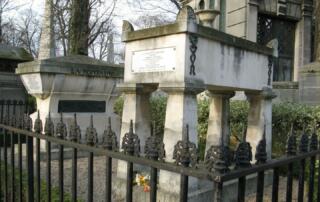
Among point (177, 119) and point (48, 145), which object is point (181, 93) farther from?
point (48, 145)

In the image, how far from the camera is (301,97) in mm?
8711

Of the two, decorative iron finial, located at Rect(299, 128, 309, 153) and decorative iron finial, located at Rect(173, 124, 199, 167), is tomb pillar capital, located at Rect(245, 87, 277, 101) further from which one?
decorative iron finial, located at Rect(173, 124, 199, 167)

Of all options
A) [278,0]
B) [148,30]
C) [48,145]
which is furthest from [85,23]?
[48,145]

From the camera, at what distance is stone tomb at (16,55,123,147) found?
21.6 ft

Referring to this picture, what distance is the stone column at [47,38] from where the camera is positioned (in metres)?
8.34

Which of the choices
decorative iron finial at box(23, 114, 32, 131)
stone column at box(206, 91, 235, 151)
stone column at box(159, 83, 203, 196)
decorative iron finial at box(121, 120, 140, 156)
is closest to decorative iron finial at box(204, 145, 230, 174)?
decorative iron finial at box(121, 120, 140, 156)

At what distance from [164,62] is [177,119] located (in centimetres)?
66

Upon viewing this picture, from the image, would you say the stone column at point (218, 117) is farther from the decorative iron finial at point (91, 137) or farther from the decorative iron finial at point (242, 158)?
the decorative iron finial at point (242, 158)

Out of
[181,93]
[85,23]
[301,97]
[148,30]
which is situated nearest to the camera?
[181,93]

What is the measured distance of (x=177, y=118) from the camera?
417cm

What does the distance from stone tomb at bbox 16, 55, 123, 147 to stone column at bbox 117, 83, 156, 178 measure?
2.13 m

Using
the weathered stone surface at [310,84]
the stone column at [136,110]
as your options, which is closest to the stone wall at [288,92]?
the weathered stone surface at [310,84]

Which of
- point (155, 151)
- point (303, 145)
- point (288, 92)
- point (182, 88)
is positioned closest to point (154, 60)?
point (182, 88)

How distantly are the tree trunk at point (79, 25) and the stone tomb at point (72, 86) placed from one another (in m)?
4.30
